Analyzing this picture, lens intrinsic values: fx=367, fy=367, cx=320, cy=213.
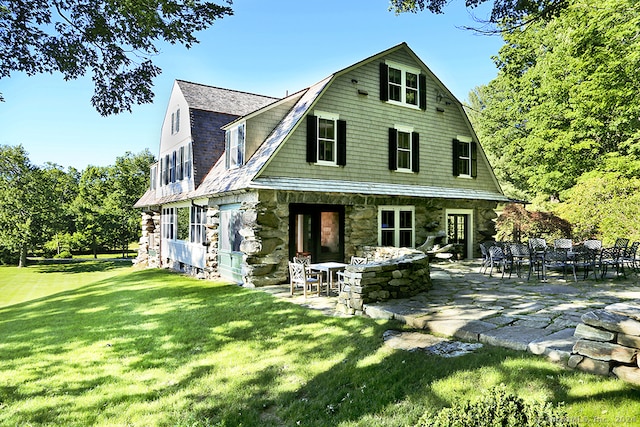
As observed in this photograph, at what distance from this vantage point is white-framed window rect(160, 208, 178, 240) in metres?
19.1

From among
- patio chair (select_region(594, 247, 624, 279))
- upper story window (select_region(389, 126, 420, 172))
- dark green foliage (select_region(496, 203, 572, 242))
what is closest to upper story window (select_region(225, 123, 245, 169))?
upper story window (select_region(389, 126, 420, 172))

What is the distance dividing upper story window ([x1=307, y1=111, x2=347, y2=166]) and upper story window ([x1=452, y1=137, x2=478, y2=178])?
6060mm

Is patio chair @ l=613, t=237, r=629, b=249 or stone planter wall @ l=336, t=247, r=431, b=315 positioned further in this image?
patio chair @ l=613, t=237, r=629, b=249

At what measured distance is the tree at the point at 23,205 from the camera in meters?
29.3

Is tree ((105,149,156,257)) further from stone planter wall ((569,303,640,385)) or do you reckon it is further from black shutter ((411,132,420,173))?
stone planter wall ((569,303,640,385))

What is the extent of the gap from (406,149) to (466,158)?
364 cm

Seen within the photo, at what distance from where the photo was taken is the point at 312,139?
12.1 metres

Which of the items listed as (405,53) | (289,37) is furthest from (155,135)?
(405,53)

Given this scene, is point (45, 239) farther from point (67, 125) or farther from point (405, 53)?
point (405, 53)

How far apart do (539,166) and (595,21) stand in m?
11.2

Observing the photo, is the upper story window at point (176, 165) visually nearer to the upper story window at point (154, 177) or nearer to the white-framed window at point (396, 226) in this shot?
the upper story window at point (154, 177)

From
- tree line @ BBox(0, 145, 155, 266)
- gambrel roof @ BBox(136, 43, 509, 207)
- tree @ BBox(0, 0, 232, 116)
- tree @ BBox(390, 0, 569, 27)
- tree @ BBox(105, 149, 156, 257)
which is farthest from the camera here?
tree @ BBox(105, 149, 156, 257)

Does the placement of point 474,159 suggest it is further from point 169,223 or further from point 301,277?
point 169,223

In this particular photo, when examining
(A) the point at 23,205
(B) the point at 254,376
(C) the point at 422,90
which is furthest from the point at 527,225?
(A) the point at 23,205
